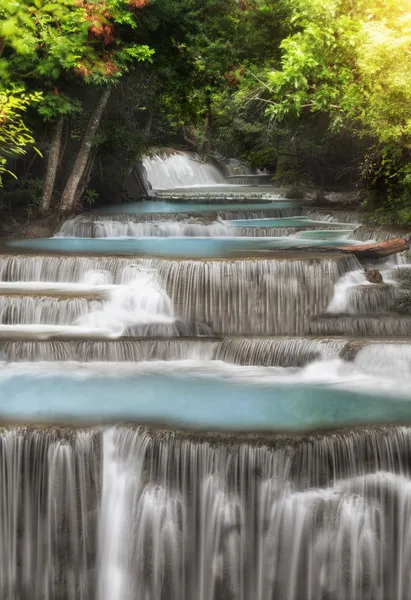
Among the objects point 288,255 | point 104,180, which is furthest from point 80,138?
point 288,255

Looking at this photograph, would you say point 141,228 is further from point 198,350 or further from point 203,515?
point 203,515

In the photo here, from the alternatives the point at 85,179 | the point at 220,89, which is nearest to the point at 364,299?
the point at 220,89

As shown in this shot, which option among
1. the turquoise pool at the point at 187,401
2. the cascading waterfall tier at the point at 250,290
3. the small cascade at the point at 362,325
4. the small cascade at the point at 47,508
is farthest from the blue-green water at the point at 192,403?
the cascading waterfall tier at the point at 250,290

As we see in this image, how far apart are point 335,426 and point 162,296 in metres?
5.41

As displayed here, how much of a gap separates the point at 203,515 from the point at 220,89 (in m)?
16.2

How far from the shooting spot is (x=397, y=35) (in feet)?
47.7

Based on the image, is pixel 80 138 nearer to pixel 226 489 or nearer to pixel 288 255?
pixel 288 255

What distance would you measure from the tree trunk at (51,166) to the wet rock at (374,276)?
9.36 metres

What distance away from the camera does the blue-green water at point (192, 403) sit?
9.23 meters

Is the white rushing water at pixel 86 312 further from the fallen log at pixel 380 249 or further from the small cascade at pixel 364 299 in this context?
the fallen log at pixel 380 249

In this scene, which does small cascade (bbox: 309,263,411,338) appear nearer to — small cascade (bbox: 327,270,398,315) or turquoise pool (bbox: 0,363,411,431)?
small cascade (bbox: 327,270,398,315)

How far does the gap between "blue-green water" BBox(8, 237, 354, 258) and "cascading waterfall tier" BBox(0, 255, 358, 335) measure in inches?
73.0

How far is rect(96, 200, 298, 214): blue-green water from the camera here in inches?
953

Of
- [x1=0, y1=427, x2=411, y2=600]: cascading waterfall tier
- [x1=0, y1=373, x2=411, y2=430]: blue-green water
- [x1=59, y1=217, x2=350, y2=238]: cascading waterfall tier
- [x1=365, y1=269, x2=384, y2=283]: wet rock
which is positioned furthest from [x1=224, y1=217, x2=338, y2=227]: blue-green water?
[x1=0, y1=427, x2=411, y2=600]: cascading waterfall tier
